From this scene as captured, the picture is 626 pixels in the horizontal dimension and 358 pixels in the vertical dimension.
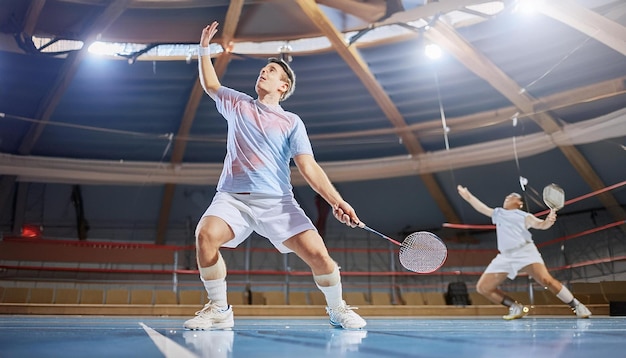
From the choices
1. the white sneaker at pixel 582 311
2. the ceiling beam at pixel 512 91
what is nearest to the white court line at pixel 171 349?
the white sneaker at pixel 582 311

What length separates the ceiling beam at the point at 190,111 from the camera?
27.1ft

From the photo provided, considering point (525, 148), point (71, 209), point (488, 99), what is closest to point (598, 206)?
point (525, 148)

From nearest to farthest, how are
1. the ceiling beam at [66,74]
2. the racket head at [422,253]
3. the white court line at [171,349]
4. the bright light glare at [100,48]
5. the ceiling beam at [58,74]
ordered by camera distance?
the white court line at [171,349]
the racket head at [422,253]
the ceiling beam at [58,74]
the ceiling beam at [66,74]
the bright light glare at [100,48]

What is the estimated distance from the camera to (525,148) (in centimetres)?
998

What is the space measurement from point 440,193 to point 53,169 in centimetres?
810

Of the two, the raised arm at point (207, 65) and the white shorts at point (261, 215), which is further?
the raised arm at point (207, 65)

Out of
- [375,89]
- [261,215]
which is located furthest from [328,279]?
[375,89]

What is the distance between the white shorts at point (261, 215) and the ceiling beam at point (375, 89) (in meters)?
5.44

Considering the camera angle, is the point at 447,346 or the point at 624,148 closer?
the point at 447,346

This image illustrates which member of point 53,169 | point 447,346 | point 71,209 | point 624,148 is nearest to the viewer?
point 447,346

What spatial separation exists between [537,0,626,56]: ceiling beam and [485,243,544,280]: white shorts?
3.13 m

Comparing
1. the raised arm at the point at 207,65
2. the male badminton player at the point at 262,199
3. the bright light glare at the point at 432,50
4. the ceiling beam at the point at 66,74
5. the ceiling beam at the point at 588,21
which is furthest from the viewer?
the bright light glare at the point at 432,50

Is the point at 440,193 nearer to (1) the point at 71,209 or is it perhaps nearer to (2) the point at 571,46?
(2) the point at 571,46

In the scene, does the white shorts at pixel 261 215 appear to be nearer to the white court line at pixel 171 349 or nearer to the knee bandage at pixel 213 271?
the knee bandage at pixel 213 271
